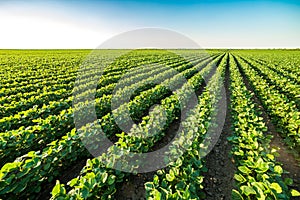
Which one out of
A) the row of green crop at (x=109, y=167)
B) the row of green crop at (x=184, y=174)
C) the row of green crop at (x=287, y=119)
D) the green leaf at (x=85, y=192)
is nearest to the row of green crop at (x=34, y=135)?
the row of green crop at (x=109, y=167)

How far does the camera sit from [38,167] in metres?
2.93

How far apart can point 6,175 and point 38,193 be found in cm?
90

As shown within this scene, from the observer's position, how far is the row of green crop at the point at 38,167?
260cm

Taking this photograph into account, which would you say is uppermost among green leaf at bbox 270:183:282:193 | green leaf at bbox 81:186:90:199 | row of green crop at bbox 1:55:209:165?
green leaf at bbox 270:183:282:193

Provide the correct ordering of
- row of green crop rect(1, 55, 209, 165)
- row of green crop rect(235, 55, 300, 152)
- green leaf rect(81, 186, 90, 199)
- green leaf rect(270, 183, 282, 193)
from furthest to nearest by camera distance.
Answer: row of green crop rect(235, 55, 300, 152) < row of green crop rect(1, 55, 209, 165) < green leaf rect(81, 186, 90, 199) < green leaf rect(270, 183, 282, 193)

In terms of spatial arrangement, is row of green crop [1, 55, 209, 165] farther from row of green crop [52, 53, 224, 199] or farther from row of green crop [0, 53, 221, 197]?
row of green crop [52, 53, 224, 199]

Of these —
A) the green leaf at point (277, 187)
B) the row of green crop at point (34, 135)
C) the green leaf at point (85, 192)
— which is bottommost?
the row of green crop at point (34, 135)

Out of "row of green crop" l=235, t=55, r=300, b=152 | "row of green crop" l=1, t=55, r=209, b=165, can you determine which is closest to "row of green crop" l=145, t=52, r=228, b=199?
"row of green crop" l=235, t=55, r=300, b=152

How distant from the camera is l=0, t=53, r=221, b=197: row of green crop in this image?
2.60 meters

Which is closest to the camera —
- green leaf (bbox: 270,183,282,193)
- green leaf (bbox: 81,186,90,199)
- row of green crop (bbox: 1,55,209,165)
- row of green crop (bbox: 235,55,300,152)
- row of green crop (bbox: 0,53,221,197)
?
green leaf (bbox: 270,183,282,193)

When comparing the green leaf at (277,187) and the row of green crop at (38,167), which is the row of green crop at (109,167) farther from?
the green leaf at (277,187)

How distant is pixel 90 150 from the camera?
418 centimetres

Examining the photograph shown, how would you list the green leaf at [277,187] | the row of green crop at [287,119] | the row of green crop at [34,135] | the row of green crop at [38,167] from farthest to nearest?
1. the row of green crop at [287,119]
2. the row of green crop at [34,135]
3. the row of green crop at [38,167]
4. the green leaf at [277,187]

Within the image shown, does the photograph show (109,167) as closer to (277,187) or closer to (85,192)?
(85,192)
